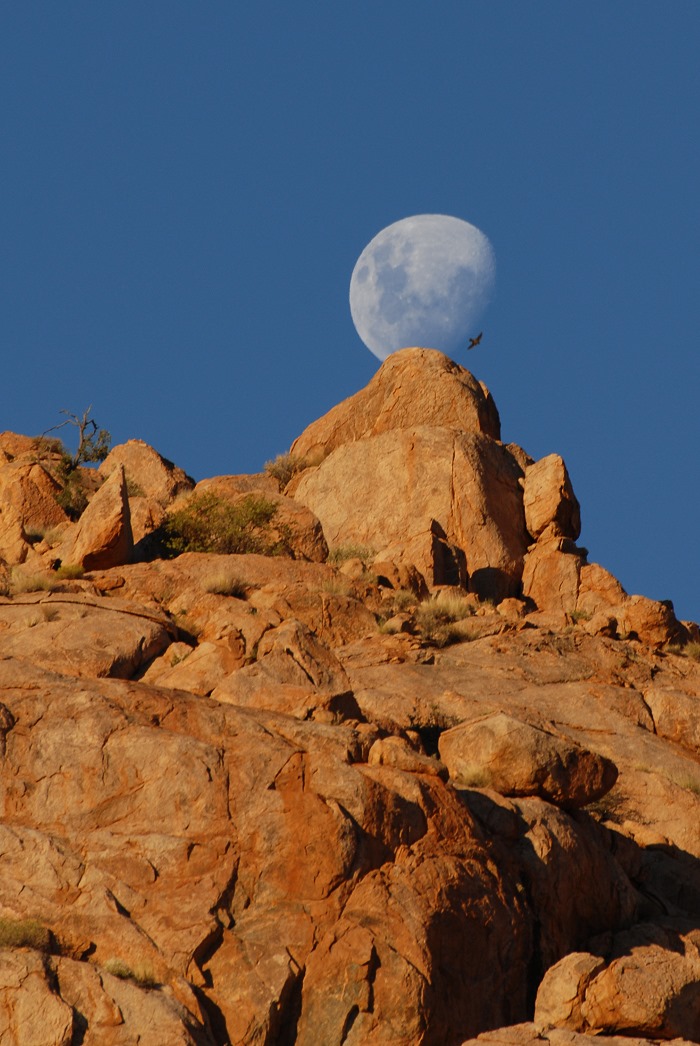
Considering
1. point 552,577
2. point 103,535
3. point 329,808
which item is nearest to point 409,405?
point 552,577

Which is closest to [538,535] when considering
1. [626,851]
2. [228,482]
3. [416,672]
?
[228,482]

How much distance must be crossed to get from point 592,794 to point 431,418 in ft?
74.6

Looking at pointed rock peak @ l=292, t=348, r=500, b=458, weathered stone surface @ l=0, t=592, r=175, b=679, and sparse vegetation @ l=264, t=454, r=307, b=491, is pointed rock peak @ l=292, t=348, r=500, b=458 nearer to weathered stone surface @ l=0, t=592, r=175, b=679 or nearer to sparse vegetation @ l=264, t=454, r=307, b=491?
sparse vegetation @ l=264, t=454, r=307, b=491

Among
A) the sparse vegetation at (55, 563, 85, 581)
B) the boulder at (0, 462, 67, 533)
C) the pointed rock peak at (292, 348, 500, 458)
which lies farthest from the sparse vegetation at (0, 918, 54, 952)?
the pointed rock peak at (292, 348, 500, 458)

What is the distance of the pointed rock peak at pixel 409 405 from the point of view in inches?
1681

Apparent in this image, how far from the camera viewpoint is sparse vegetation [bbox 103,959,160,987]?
15.0 metres

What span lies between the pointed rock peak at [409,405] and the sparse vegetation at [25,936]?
90.9ft

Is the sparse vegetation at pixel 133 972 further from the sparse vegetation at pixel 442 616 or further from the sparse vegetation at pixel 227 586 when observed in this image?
the sparse vegetation at pixel 442 616

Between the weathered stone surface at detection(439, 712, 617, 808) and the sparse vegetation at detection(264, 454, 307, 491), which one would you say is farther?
the sparse vegetation at detection(264, 454, 307, 491)

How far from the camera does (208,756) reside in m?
17.7

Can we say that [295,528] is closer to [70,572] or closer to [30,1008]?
[70,572]

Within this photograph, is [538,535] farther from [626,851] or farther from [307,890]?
[307,890]

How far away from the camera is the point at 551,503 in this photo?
3997 cm

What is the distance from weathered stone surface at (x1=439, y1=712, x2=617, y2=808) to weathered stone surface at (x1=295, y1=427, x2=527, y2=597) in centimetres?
1511
